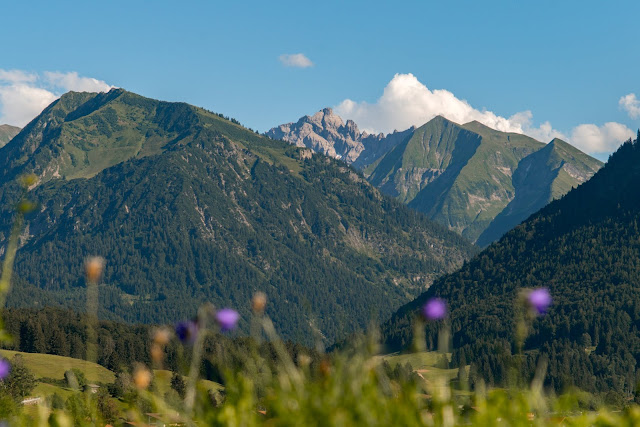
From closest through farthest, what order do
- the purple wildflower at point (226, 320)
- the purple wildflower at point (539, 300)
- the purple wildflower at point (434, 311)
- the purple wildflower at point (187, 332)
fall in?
the purple wildflower at point (539, 300), the purple wildflower at point (434, 311), the purple wildflower at point (187, 332), the purple wildflower at point (226, 320)

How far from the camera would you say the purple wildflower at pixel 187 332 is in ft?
28.9

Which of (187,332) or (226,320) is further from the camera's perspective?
(226,320)

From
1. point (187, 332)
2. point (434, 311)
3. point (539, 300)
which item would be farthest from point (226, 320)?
point (539, 300)

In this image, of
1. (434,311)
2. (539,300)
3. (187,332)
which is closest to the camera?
(539,300)

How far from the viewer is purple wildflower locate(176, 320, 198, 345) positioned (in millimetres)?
8820

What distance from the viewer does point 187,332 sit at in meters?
9.26

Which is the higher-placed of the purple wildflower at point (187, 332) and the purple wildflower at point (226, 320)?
the purple wildflower at point (226, 320)

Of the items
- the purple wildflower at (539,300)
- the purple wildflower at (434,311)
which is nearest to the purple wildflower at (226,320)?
the purple wildflower at (434,311)

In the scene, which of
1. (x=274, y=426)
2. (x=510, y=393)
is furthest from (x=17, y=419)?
(x=510, y=393)

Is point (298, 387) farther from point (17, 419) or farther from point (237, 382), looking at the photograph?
point (17, 419)

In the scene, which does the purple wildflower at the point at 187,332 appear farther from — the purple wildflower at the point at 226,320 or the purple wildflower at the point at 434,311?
the purple wildflower at the point at 434,311

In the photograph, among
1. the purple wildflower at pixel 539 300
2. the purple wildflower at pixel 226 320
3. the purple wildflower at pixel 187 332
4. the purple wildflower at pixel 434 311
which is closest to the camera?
the purple wildflower at pixel 539 300

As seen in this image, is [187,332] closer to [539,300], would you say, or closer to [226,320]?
[226,320]

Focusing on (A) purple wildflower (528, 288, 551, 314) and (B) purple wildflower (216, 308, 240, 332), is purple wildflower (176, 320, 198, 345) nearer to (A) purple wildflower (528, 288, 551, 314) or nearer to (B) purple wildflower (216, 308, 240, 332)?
(B) purple wildflower (216, 308, 240, 332)
